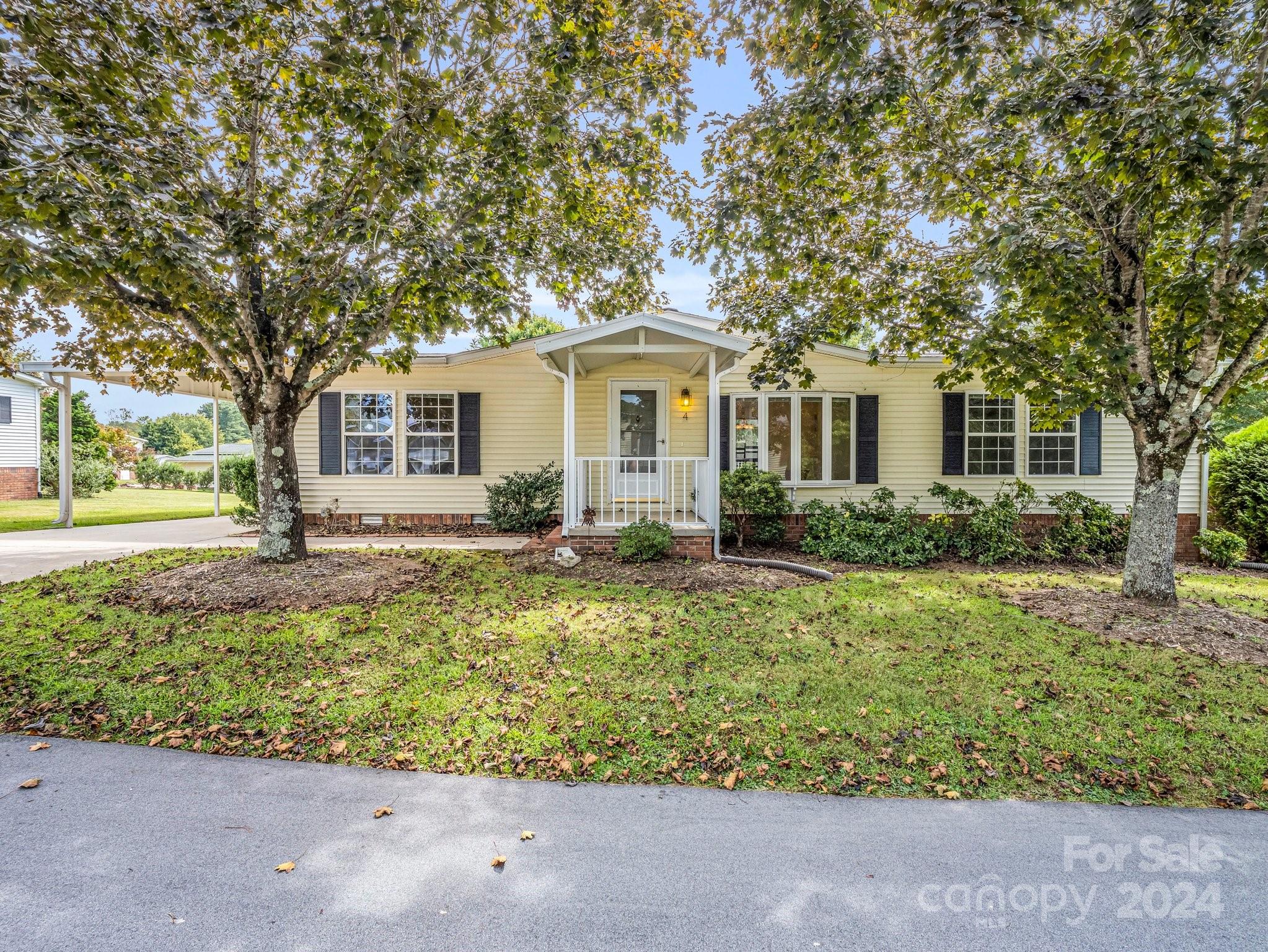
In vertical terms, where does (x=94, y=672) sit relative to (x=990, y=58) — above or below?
below

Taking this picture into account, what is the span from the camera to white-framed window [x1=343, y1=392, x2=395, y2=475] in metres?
10.3

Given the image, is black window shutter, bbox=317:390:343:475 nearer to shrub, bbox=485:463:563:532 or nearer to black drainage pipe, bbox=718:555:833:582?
shrub, bbox=485:463:563:532

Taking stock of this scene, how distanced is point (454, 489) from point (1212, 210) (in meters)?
10.1

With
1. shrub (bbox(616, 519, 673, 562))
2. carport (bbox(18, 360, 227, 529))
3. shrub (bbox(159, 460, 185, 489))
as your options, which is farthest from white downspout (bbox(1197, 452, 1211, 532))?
shrub (bbox(159, 460, 185, 489))

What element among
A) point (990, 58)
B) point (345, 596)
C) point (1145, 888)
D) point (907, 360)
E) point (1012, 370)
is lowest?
point (1145, 888)

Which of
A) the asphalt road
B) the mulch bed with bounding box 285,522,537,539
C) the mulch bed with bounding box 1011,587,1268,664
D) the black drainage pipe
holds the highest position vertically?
the mulch bed with bounding box 285,522,537,539

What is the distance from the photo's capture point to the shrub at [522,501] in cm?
998

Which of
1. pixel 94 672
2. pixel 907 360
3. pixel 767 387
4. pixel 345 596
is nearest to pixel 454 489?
pixel 345 596

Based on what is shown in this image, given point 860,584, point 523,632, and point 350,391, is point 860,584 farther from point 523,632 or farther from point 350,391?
point 350,391

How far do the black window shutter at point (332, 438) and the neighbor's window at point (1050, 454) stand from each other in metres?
12.2

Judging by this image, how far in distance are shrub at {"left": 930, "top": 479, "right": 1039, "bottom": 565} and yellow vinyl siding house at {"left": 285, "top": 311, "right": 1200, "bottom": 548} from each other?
765 mm

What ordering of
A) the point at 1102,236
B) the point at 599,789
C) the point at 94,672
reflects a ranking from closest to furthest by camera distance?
the point at 599,789 < the point at 94,672 < the point at 1102,236

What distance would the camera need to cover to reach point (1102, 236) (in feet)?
17.3

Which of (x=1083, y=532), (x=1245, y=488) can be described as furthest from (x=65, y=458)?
(x=1245, y=488)
